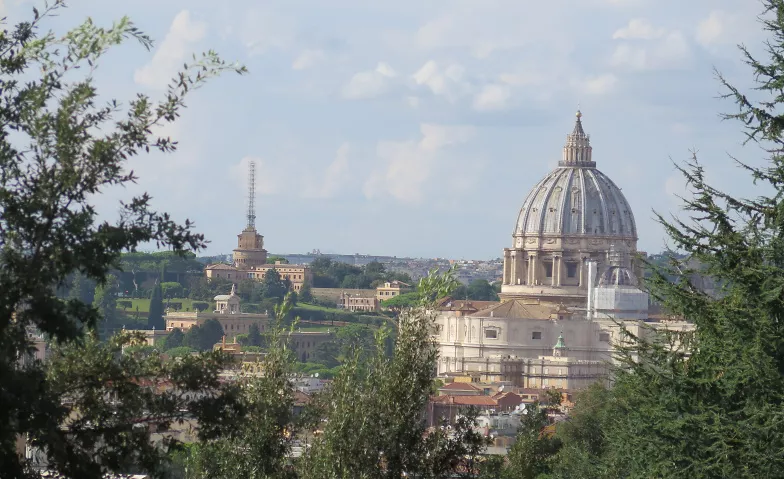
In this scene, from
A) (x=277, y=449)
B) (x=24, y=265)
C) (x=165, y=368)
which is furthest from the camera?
(x=277, y=449)

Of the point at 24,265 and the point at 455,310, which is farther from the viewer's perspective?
the point at 455,310

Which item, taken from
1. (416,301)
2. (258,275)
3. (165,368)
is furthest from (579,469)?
(258,275)

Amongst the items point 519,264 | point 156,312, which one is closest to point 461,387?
point 519,264

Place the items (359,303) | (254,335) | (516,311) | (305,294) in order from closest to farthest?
1. (516,311)
2. (254,335)
3. (359,303)
4. (305,294)

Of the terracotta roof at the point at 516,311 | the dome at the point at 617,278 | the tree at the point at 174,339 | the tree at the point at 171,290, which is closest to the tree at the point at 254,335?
the tree at the point at 174,339

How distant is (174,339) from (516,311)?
100ft

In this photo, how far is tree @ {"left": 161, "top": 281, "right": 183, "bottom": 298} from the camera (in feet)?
522

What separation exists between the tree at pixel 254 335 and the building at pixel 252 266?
32.4 m

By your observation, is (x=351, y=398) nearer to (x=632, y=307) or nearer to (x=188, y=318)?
(x=632, y=307)

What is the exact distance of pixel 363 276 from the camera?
189m

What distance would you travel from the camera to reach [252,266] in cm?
18350

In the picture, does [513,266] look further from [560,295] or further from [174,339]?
[174,339]

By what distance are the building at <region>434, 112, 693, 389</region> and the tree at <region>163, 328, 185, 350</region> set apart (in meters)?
21.5

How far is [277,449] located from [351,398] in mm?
823
